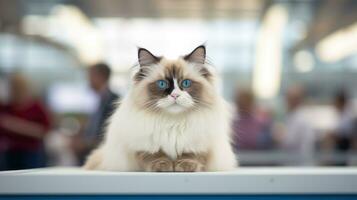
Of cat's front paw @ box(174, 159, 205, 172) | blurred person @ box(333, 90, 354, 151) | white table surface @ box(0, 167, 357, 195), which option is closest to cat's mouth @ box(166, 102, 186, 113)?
cat's front paw @ box(174, 159, 205, 172)

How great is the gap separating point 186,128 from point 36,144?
4363mm

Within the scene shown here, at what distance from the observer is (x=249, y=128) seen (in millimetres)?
6285

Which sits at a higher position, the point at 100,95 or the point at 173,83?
the point at 173,83

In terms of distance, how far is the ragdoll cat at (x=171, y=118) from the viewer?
244cm

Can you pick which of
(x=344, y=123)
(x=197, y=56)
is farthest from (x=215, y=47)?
(x=197, y=56)

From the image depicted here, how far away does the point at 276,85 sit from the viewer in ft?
52.1

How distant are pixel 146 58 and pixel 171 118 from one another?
30cm

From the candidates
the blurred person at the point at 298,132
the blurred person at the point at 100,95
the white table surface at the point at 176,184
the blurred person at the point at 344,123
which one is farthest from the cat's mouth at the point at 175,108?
the blurred person at the point at 344,123

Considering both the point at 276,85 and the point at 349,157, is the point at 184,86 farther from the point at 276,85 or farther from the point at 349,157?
the point at 276,85

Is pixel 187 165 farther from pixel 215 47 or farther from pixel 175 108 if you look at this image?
pixel 215 47

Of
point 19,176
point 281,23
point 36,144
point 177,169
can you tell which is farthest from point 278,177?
point 281,23

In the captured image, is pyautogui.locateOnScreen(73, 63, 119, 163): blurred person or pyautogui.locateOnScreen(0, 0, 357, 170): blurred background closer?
pyautogui.locateOnScreen(73, 63, 119, 163): blurred person

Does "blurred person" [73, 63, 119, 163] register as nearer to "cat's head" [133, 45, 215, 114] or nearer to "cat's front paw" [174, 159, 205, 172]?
"cat's head" [133, 45, 215, 114]

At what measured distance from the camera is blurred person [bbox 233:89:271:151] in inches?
247
